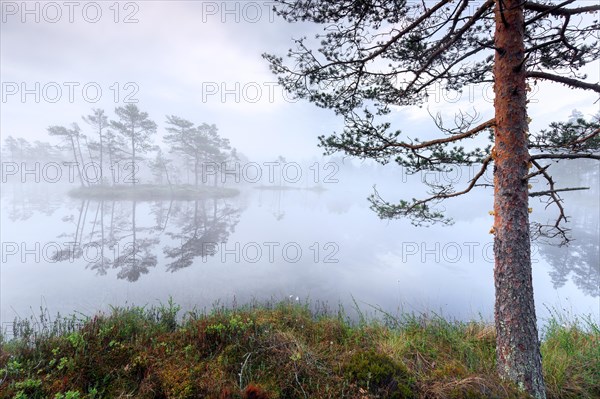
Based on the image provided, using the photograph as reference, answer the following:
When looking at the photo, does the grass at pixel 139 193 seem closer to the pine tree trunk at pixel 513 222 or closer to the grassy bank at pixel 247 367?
the grassy bank at pixel 247 367

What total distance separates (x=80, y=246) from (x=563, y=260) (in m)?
37.8

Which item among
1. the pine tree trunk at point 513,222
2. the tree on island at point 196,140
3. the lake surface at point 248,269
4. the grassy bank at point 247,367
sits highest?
the tree on island at point 196,140

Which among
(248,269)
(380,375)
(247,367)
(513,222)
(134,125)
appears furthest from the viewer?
(134,125)

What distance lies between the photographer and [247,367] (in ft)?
9.77

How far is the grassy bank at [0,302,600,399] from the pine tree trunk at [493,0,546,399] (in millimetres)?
498

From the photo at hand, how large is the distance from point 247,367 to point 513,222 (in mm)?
3991

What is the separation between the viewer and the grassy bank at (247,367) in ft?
8.30

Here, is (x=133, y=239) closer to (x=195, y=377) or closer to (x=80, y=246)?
(x=80, y=246)

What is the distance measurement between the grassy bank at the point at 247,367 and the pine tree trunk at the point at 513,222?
50 cm

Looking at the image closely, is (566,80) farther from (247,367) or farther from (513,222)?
(247,367)

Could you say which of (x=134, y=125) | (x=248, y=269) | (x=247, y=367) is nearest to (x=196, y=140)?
(x=134, y=125)

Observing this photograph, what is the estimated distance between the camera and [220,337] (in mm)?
3412

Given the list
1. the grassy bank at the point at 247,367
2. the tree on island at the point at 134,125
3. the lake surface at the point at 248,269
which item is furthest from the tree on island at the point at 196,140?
the grassy bank at the point at 247,367

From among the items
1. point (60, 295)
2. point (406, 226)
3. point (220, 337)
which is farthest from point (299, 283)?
point (406, 226)
